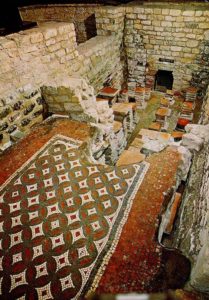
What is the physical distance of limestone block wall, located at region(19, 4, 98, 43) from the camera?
721 centimetres

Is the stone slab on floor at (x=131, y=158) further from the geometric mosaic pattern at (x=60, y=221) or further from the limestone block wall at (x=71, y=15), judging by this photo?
the limestone block wall at (x=71, y=15)

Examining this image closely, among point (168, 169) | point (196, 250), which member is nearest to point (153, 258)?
point (196, 250)

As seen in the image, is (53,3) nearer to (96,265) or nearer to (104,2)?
(104,2)

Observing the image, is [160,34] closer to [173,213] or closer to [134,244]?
[173,213]

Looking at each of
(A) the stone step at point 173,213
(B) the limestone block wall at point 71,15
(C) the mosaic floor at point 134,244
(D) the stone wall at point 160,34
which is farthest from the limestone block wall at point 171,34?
(A) the stone step at point 173,213

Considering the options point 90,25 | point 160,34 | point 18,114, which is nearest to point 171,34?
point 160,34

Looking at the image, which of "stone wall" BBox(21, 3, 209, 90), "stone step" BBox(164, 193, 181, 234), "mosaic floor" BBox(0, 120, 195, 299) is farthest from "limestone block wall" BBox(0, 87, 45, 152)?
"stone wall" BBox(21, 3, 209, 90)

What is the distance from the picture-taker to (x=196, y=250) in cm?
193

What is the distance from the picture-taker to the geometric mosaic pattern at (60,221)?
2.14 m

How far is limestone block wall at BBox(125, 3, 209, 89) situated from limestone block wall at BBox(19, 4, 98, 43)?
5.09 feet

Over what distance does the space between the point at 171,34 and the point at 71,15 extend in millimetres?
3621

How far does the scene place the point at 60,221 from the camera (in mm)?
2613

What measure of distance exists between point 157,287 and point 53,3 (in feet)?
30.0

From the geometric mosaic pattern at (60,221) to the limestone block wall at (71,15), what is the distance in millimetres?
5705
